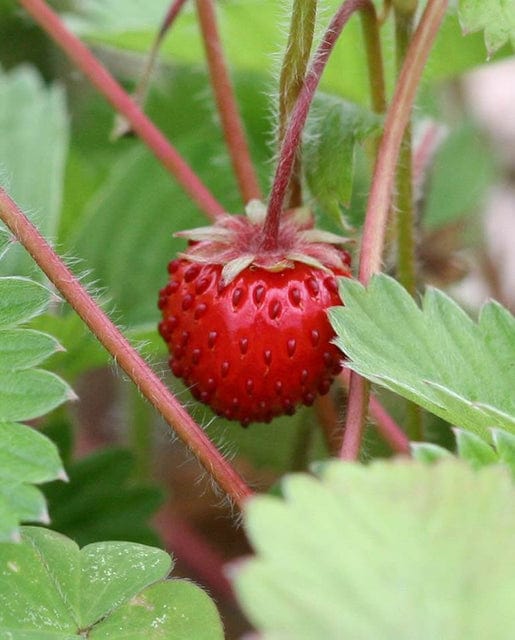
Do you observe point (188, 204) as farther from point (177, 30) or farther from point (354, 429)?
point (354, 429)

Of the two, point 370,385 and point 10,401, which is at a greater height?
point 10,401

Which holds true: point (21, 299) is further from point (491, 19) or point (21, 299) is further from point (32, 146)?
point (32, 146)

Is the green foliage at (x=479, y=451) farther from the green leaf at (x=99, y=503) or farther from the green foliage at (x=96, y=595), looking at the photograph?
the green leaf at (x=99, y=503)

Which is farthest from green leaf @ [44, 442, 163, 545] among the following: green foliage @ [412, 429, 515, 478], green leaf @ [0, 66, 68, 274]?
green foliage @ [412, 429, 515, 478]

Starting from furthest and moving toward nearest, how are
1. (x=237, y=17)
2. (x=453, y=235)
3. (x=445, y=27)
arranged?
(x=453, y=235) < (x=237, y=17) < (x=445, y=27)

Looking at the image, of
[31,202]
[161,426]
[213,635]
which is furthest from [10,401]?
[161,426]

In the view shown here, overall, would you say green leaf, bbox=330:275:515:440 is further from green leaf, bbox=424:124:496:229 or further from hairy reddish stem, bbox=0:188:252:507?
green leaf, bbox=424:124:496:229

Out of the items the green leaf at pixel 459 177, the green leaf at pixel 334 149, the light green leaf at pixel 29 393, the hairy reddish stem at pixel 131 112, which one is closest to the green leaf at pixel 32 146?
the hairy reddish stem at pixel 131 112
